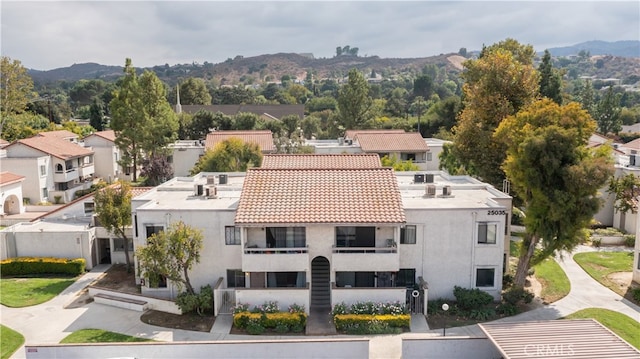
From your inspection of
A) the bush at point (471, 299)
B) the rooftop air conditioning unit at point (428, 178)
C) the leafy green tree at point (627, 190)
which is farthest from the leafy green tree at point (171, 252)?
the leafy green tree at point (627, 190)

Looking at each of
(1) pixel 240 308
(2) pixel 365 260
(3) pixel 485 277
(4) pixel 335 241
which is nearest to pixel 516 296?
(3) pixel 485 277

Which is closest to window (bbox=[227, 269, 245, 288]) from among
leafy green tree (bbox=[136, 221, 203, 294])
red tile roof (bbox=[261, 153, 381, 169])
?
leafy green tree (bbox=[136, 221, 203, 294])

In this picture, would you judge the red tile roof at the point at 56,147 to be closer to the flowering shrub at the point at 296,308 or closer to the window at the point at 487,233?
the flowering shrub at the point at 296,308

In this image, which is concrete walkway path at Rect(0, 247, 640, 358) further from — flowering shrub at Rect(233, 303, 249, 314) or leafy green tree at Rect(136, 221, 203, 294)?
leafy green tree at Rect(136, 221, 203, 294)

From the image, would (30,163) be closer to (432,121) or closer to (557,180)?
(557,180)

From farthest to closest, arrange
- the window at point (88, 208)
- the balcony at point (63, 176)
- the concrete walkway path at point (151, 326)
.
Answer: the balcony at point (63, 176) → the window at point (88, 208) → the concrete walkway path at point (151, 326)
